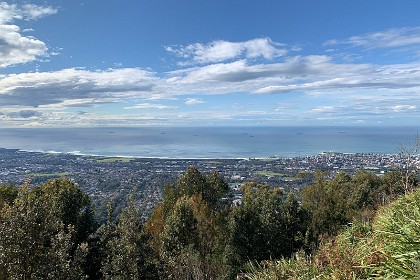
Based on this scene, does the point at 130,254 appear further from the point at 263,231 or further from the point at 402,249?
the point at 263,231

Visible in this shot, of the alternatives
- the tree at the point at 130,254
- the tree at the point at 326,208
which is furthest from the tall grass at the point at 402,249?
the tree at the point at 326,208

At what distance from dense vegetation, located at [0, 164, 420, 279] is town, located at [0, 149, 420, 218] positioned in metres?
14.5

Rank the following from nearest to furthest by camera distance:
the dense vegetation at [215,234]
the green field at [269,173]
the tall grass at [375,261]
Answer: the tall grass at [375,261], the dense vegetation at [215,234], the green field at [269,173]

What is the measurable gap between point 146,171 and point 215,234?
45101 millimetres

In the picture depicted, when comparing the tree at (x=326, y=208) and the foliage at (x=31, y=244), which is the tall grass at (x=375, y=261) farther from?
the tree at (x=326, y=208)

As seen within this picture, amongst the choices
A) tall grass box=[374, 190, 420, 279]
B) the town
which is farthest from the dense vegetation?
the town

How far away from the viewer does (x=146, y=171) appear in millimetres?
63156

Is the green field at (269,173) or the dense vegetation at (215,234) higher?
the dense vegetation at (215,234)

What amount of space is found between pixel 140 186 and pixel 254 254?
31584 mm

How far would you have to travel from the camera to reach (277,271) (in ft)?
17.5

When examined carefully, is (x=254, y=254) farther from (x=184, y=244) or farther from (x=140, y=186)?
(x=140, y=186)

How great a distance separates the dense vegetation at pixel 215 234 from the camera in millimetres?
4789

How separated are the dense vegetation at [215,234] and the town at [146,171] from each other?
47.5 feet

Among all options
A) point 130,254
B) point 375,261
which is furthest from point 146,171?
point 375,261
